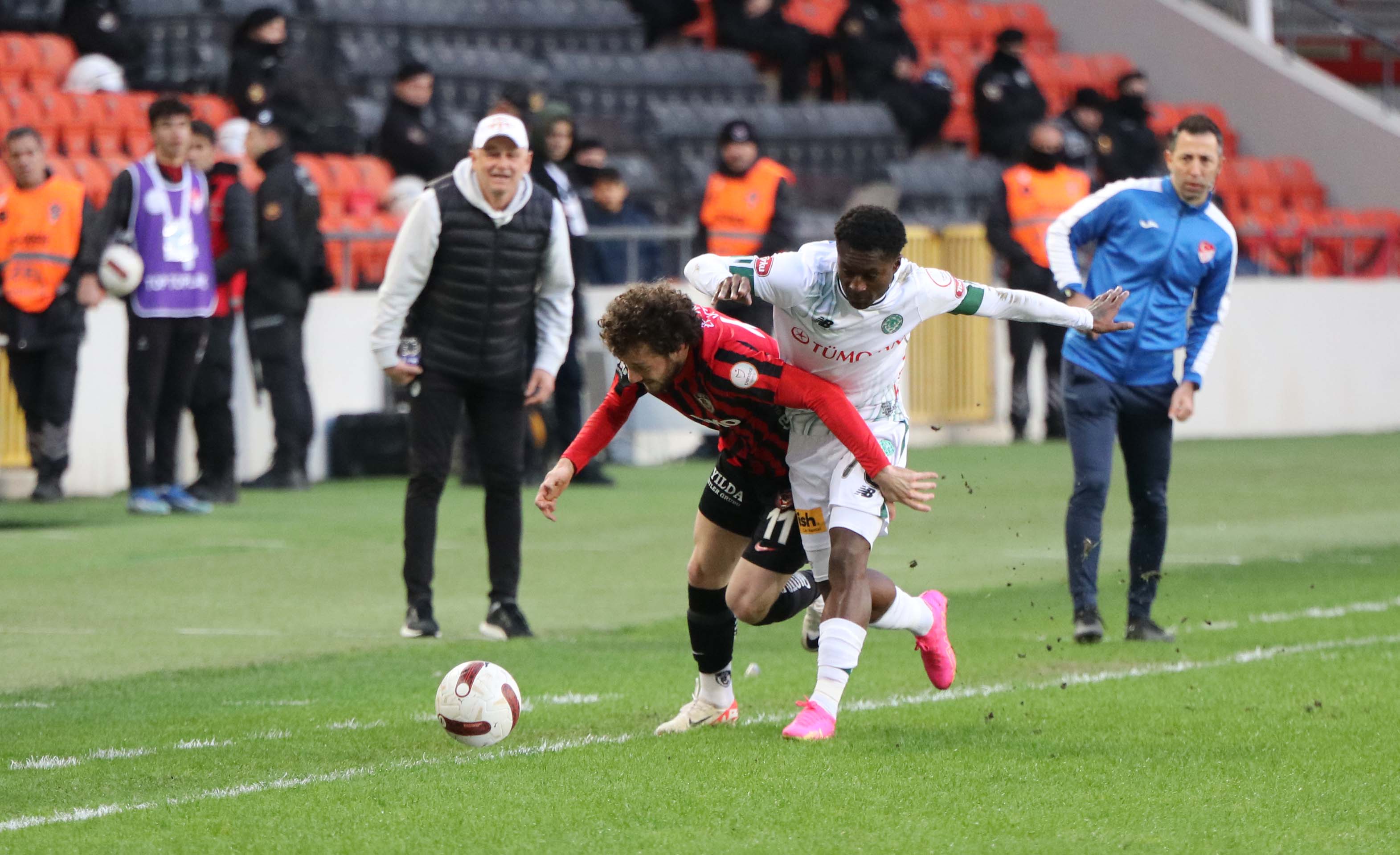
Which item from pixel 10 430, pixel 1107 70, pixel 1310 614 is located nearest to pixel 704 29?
pixel 1107 70

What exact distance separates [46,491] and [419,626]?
255 inches

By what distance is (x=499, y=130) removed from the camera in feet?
27.7

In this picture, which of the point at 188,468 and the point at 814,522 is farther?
the point at 188,468

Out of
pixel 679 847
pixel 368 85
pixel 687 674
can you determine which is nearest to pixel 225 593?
pixel 687 674

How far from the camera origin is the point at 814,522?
641 cm

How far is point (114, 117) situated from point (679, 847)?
49.8 ft

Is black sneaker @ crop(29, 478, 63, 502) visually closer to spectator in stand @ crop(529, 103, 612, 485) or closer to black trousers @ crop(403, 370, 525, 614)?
spectator in stand @ crop(529, 103, 612, 485)

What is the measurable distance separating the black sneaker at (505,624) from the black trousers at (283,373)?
6519mm

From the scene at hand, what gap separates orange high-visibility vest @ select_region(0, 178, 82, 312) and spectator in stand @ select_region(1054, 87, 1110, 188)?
10452mm

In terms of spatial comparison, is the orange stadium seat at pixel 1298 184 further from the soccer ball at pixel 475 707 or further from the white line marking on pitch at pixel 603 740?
the soccer ball at pixel 475 707

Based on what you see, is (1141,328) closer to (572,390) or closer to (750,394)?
(750,394)

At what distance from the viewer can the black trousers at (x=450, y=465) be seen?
875 cm

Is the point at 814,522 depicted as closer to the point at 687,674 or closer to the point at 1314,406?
the point at 687,674

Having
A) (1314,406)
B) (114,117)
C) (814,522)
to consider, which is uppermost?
(114,117)
